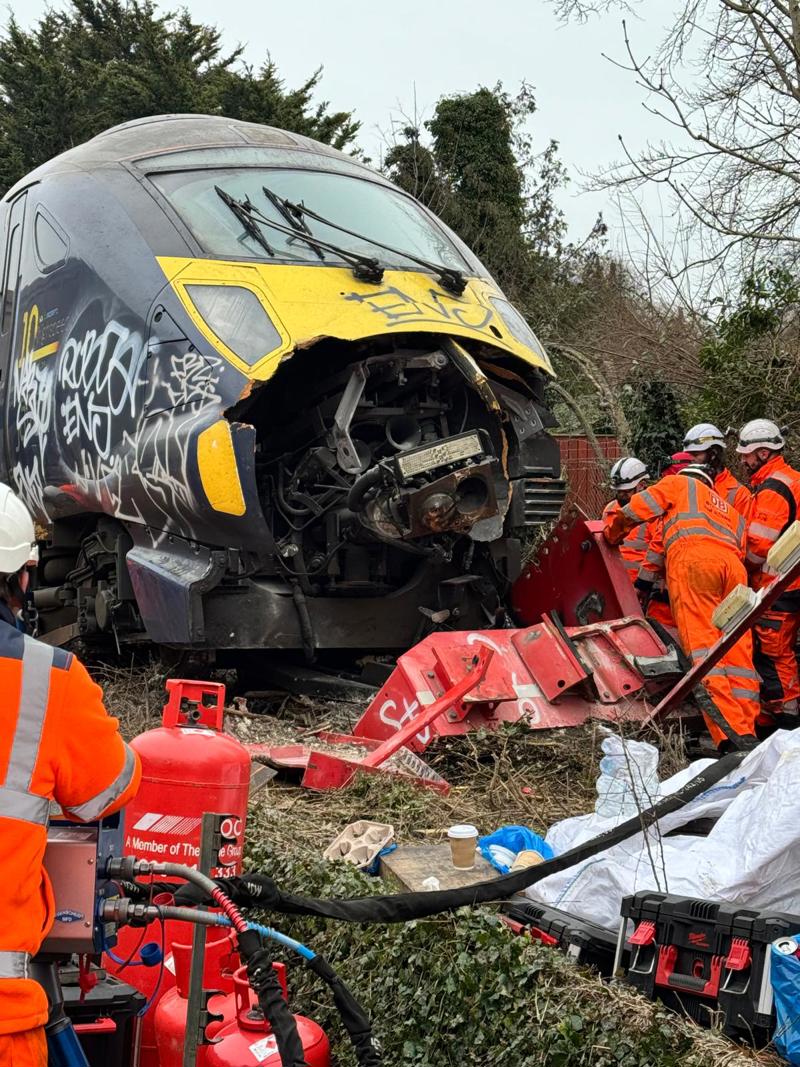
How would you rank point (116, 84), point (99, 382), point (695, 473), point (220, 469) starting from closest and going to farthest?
1. point (220, 469)
2. point (99, 382)
3. point (695, 473)
4. point (116, 84)

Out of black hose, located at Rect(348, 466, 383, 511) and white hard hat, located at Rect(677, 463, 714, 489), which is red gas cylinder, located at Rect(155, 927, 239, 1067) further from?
white hard hat, located at Rect(677, 463, 714, 489)

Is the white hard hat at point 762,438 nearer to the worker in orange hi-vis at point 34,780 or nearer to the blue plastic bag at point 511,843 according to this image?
the blue plastic bag at point 511,843

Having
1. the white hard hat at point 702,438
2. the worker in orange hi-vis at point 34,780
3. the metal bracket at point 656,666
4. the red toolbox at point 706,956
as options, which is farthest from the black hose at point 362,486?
the worker in orange hi-vis at point 34,780

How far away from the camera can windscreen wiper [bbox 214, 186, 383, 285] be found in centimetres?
683

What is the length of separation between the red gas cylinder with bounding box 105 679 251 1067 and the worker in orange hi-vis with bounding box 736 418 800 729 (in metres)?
3.66

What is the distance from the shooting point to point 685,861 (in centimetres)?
376

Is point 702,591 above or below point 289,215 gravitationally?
below

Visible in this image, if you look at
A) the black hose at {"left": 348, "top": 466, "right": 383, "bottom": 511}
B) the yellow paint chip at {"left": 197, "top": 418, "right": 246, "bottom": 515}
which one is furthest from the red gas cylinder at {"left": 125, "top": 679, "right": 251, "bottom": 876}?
the black hose at {"left": 348, "top": 466, "right": 383, "bottom": 511}

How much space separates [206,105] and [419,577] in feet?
58.2

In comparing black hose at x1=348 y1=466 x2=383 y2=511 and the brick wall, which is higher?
the brick wall

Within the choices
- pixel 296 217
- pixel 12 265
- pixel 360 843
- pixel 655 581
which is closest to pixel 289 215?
pixel 296 217

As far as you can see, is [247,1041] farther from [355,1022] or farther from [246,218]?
Result: [246,218]

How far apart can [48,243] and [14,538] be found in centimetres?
530

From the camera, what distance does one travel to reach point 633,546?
750 cm
